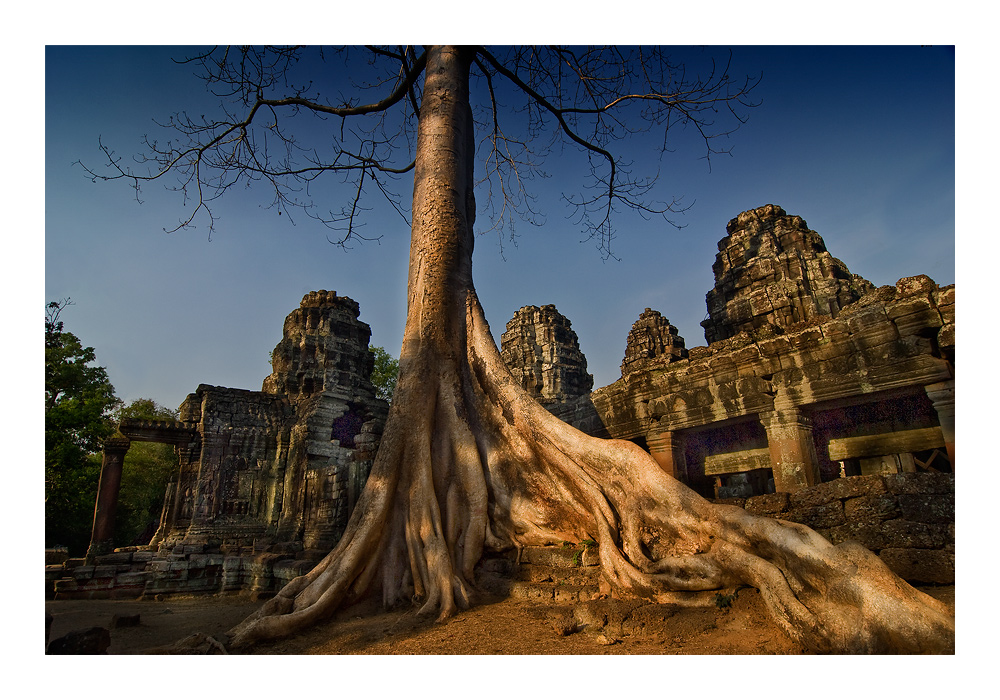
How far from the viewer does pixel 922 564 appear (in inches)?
102

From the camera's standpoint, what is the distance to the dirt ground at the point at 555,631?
2.30 metres

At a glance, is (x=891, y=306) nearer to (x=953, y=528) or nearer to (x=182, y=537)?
(x=953, y=528)

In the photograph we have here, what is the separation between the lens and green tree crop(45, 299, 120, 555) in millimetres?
11646

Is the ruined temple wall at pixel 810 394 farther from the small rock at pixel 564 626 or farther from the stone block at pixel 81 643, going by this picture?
the stone block at pixel 81 643

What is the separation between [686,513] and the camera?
9.70 ft

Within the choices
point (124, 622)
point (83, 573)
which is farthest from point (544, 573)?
point (83, 573)

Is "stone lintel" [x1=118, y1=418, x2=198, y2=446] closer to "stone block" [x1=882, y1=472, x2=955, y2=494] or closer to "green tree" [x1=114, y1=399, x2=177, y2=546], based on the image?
"green tree" [x1=114, y1=399, x2=177, y2=546]

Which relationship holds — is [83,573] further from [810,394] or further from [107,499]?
[810,394]

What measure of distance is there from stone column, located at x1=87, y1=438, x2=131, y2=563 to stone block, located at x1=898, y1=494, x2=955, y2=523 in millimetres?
A: 15452

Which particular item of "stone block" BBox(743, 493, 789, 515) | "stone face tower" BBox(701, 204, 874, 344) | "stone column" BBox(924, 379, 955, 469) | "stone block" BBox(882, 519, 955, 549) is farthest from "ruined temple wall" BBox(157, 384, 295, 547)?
"stone column" BBox(924, 379, 955, 469)

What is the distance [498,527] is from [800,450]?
14.4 ft

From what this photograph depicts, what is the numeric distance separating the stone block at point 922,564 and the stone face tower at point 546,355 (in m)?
16.5

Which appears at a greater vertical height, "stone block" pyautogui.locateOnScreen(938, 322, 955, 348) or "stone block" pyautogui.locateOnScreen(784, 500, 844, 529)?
"stone block" pyautogui.locateOnScreen(938, 322, 955, 348)

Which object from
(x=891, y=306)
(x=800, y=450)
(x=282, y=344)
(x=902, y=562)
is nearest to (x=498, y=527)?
(x=902, y=562)
